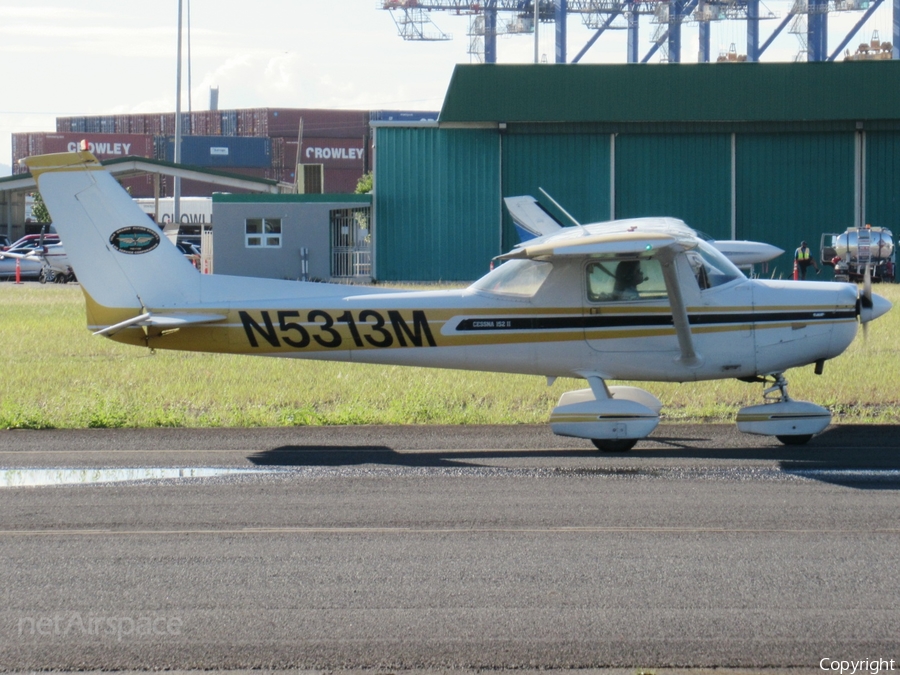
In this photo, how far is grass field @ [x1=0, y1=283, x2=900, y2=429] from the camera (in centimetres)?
1162

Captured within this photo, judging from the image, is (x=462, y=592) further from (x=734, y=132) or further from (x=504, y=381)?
(x=734, y=132)

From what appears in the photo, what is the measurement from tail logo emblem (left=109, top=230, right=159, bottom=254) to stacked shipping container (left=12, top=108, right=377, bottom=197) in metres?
78.9

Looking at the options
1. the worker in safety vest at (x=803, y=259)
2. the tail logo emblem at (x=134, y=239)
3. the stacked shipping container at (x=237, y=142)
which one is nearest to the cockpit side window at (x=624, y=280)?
the tail logo emblem at (x=134, y=239)

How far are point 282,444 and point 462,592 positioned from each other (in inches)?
194

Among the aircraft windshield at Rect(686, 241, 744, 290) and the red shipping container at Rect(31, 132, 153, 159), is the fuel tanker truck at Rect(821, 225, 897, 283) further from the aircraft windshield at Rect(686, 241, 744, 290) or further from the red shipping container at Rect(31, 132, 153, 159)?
the red shipping container at Rect(31, 132, 153, 159)

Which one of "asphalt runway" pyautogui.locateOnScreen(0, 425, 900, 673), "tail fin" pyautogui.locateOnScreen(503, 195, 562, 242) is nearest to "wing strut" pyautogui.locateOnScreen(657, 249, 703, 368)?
"asphalt runway" pyautogui.locateOnScreen(0, 425, 900, 673)

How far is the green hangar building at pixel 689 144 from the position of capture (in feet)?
121

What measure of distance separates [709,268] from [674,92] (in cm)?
2878

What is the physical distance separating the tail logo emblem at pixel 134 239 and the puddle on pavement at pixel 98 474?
228 centimetres

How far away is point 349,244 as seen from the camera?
41.4 meters

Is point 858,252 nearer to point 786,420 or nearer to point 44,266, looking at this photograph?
point 786,420

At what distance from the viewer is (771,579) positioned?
5.60m

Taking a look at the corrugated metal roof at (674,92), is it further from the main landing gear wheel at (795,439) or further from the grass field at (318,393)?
the main landing gear wheel at (795,439)

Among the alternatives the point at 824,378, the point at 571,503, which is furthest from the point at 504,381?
the point at 571,503
